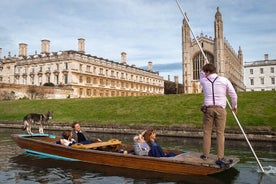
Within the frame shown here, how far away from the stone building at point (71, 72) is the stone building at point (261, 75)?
35.1 m

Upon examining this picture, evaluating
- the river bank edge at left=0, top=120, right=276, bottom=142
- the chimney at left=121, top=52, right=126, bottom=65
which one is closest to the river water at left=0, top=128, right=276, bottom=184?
the river bank edge at left=0, top=120, right=276, bottom=142

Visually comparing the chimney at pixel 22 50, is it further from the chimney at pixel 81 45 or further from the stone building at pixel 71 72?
the chimney at pixel 81 45

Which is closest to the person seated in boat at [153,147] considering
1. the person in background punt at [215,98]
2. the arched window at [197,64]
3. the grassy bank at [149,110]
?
the person in background punt at [215,98]

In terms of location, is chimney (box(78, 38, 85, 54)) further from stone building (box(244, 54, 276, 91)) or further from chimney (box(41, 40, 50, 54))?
stone building (box(244, 54, 276, 91))

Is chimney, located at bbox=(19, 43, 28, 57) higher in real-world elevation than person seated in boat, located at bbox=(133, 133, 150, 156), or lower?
higher

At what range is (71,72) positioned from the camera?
61031 mm

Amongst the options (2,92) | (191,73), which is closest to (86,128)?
(2,92)

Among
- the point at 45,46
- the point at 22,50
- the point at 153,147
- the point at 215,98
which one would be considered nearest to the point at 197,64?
the point at 45,46

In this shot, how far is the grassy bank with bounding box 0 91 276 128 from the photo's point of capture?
20.1m

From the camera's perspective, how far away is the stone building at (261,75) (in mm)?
79625

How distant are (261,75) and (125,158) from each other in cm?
8068

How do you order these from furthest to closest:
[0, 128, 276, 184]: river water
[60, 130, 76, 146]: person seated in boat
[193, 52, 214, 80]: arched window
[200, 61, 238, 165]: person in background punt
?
[193, 52, 214, 80]: arched window → [60, 130, 76, 146]: person seated in boat → [0, 128, 276, 184]: river water → [200, 61, 238, 165]: person in background punt

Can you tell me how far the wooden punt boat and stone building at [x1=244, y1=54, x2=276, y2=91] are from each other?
78304 mm

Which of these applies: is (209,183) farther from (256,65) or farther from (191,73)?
(256,65)
